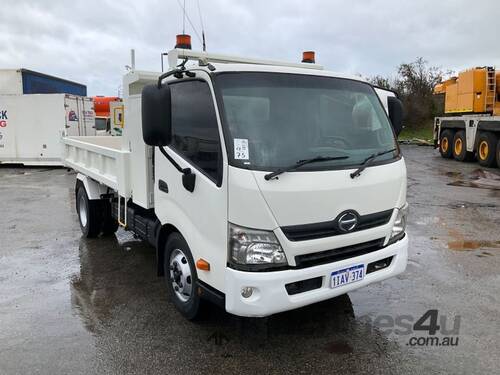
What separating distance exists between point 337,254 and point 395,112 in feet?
5.63

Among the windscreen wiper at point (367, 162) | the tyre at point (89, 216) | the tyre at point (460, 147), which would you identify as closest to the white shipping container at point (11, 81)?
the tyre at point (89, 216)

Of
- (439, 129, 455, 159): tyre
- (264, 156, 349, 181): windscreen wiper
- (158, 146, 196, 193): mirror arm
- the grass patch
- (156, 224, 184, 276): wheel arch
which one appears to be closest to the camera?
(264, 156, 349, 181): windscreen wiper

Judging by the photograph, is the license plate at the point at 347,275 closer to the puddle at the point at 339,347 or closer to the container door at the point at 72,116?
→ the puddle at the point at 339,347

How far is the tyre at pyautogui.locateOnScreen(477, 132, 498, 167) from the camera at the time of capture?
15805 millimetres

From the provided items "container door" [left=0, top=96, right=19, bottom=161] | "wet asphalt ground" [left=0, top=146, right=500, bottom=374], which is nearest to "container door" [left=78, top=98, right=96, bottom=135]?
"container door" [left=0, top=96, right=19, bottom=161]

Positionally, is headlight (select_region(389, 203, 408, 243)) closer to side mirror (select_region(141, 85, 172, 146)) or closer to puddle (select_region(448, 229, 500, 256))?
side mirror (select_region(141, 85, 172, 146))

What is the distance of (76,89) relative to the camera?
23547mm

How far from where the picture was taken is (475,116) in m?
17.1

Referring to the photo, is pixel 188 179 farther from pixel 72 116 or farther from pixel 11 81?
pixel 11 81

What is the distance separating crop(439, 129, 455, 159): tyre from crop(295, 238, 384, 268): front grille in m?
17.6

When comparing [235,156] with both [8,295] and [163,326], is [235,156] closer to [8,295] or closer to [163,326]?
[163,326]

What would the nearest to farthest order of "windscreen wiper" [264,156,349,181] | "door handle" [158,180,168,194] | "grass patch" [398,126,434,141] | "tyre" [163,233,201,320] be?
"windscreen wiper" [264,156,349,181], "tyre" [163,233,201,320], "door handle" [158,180,168,194], "grass patch" [398,126,434,141]

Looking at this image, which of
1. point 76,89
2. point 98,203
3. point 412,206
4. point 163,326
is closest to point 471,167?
point 412,206

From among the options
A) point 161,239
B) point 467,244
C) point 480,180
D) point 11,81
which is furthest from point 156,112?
point 11,81
